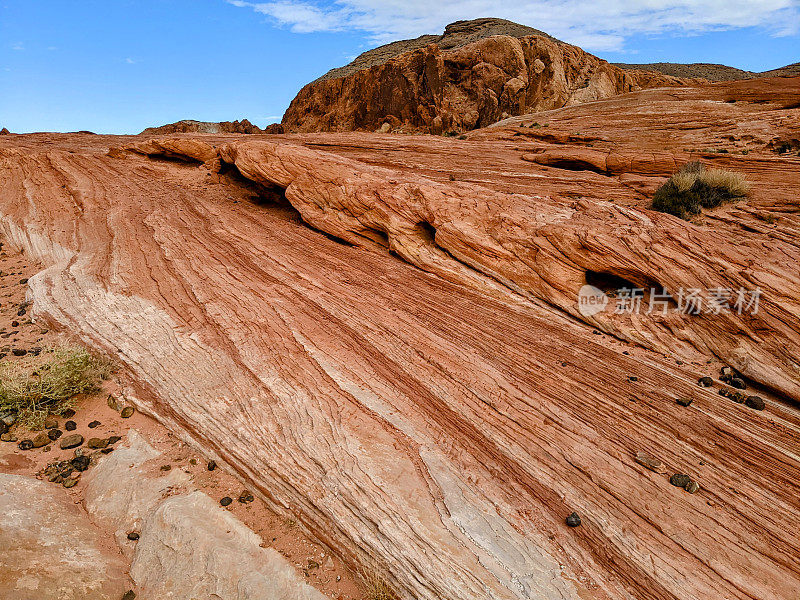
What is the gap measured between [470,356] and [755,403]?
13.0 ft

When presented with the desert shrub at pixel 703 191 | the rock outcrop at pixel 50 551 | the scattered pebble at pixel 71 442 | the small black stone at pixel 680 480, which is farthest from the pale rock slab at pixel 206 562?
the desert shrub at pixel 703 191

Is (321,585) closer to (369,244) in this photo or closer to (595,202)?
(369,244)

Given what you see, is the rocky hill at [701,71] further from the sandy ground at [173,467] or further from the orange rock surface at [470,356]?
the sandy ground at [173,467]

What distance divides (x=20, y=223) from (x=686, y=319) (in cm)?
1754

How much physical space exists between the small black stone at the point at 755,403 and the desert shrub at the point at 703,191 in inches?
223

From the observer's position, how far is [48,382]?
6.73 m

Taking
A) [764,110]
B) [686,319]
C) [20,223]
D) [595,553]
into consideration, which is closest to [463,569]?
[595,553]

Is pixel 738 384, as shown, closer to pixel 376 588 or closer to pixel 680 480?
pixel 680 480

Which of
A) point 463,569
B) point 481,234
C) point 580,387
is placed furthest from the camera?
point 481,234

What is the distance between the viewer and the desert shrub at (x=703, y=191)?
34.1 ft

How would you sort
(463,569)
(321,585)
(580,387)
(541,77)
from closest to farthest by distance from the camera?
(463,569) < (321,585) < (580,387) < (541,77)

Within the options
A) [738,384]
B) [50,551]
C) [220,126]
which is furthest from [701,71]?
[50,551]

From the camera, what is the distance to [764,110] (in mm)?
17203

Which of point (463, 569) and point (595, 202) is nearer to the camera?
point (463, 569)
